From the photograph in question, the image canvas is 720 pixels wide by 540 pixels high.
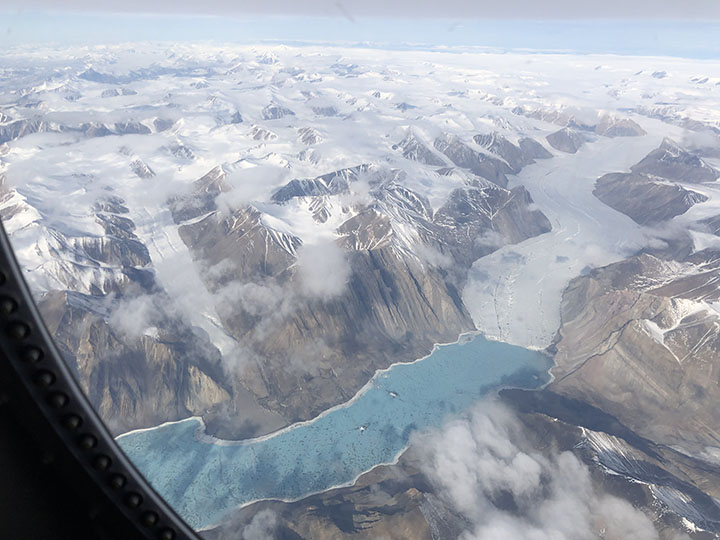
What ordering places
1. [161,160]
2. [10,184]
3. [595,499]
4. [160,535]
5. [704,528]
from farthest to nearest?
[161,160] < [10,184] < [595,499] < [704,528] < [160,535]

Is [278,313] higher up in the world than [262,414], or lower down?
higher up

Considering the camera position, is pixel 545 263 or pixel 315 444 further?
pixel 545 263

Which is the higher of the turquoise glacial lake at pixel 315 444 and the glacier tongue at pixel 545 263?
the glacier tongue at pixel 545 263

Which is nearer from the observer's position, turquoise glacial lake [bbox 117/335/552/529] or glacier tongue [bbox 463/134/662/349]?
turquoise glacial lake [bbox 117/335/552/529]

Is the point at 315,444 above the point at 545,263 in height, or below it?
below

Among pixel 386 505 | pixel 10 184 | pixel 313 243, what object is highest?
pixel 10 184

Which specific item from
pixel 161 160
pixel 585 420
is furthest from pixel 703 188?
pixel 161 160

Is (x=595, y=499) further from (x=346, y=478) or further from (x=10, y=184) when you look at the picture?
(x=10, y=184)

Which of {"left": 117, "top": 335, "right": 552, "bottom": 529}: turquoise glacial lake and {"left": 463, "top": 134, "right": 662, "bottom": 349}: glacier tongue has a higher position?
{"left": 463, "top": 134, "right": 662, "bottom": 349}: glacier tongue
